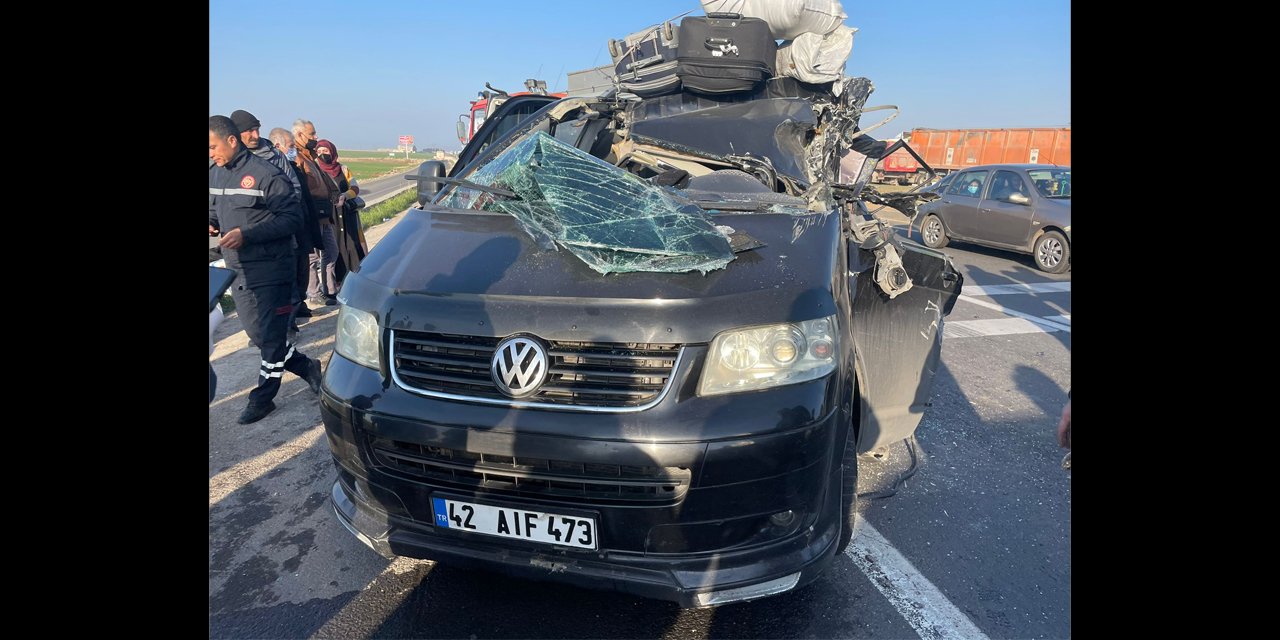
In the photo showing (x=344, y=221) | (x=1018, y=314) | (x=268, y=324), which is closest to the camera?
(x=268, y=324)

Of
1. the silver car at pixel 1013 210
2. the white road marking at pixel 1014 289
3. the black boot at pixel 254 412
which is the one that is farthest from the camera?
the silver car at pixel 1013 210

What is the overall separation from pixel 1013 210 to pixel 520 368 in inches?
428

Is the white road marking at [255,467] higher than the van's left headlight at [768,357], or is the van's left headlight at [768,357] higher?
the van's left headlight at [768,357]

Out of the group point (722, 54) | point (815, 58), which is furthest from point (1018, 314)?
point (722, 54)

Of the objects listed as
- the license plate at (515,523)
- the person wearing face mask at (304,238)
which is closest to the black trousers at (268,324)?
the person wearing face mask at (304,238)

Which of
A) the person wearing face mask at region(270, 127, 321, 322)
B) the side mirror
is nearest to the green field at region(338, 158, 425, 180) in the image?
Result: the person wearing face mask at region(270, 127, 321, 322)

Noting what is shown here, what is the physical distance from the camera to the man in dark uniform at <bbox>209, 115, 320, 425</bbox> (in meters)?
3.95

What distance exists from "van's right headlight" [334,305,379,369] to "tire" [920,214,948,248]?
11844 mm

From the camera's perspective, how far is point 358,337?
2.24 meters

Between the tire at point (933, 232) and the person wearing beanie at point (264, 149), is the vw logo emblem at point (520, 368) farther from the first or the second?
the tire at point (933, 232)

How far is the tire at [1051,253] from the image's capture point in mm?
9789

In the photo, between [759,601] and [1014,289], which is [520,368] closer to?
[759,601]

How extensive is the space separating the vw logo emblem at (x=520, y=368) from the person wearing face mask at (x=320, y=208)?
5373mm

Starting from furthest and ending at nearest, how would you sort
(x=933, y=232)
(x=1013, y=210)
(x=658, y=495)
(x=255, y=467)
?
1. (x=933, y=232)
2. (x=1013, y=210)
3. (x=255, y=467)
4. (x=658, y=495)
